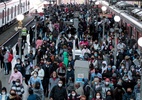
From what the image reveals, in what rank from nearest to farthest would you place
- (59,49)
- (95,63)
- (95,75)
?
1. (95,75)
2. (95,63)
3. (59,49)

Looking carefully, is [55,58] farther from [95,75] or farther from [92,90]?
[92,90]

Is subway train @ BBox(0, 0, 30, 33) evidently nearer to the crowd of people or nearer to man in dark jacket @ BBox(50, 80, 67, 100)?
the crowd of people

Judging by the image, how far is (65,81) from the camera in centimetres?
1823

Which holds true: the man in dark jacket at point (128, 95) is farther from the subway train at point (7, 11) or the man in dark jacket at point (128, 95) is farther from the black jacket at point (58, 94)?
the subway train at point (7, 11)

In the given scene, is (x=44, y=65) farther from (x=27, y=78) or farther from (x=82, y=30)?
(x=82, y=30)

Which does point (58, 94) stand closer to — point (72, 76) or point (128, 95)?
point (128, 95)

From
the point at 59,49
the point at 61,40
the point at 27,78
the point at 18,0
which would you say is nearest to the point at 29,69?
the point at 27,78

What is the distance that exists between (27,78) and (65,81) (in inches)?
74.5

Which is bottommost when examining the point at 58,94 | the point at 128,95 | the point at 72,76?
the point at 72,76

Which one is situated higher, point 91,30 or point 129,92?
point 129,92

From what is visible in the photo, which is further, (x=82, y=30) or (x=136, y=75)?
(x=82, y=30)

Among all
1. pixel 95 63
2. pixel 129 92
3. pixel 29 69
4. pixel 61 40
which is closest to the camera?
pixel 129 92

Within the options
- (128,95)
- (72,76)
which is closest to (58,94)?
(128,95)

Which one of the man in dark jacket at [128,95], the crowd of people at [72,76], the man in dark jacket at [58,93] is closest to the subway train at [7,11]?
the crowd of people at [72,76]
